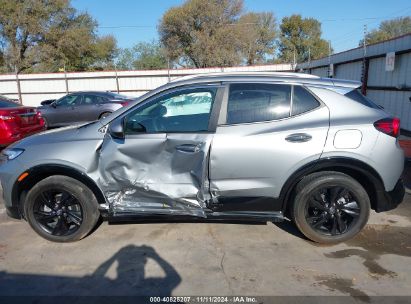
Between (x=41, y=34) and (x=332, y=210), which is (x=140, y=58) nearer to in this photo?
(x=41, y=34)

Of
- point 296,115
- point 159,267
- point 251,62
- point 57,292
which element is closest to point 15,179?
point 57,292

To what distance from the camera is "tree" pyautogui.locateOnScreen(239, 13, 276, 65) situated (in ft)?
137

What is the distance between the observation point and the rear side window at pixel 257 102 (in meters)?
3.73

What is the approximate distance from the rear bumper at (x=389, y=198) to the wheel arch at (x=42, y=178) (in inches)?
113

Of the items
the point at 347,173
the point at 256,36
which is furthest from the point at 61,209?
the point at 256,36

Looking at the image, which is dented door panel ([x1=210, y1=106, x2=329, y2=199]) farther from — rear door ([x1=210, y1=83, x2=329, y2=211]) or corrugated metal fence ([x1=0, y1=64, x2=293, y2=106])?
corrugated metal fence ([x1=0, y1=64, x2=293, y2=106])

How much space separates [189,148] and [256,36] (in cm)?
4616

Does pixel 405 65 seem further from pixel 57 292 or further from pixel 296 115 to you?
pixel 57 292

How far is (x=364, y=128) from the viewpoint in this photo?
3611 millimetres

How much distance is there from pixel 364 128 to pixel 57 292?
3.20 meters

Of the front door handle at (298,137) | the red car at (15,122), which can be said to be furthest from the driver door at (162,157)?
the red car at (15,122)

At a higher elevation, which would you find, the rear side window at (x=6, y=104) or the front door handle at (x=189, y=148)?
the rear side window at (x=6, y=104)

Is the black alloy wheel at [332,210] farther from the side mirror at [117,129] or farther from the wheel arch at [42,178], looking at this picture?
the wheel arch at [42,178]

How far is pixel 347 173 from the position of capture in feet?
12.5
